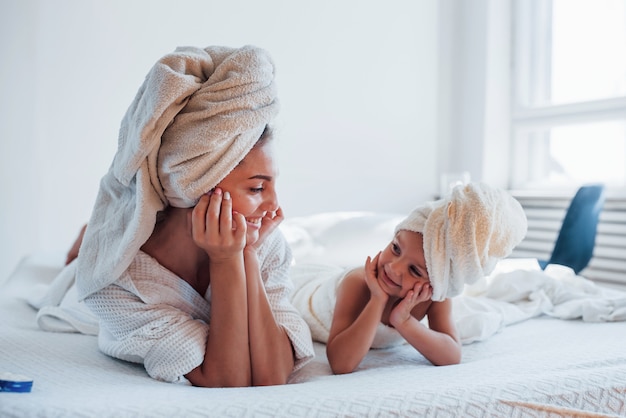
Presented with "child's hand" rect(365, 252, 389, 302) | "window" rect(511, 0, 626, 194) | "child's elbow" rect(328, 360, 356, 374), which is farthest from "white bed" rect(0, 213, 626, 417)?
"window" rect(511, 0, 626, 194)

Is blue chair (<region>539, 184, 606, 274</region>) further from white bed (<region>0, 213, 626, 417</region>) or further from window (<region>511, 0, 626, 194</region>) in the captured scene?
white bed (<region>0, 213, 626, 417</region>)

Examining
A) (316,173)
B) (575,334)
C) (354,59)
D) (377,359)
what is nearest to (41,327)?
(377,359)

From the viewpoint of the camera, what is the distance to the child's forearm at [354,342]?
119 centimetres

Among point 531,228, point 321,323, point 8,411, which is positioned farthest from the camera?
point 531,228

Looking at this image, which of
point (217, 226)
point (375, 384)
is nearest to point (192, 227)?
point (217, 226)

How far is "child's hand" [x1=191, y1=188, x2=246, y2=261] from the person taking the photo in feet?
3.24

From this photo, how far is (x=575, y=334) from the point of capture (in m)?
1.42

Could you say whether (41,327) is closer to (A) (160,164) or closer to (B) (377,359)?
(A) (160,164)

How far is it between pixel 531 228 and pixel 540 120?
0.59 meters

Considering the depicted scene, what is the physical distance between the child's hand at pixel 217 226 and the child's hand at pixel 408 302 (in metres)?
0.39

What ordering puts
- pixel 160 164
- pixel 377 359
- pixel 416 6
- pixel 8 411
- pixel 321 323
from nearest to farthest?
pixel 8 411 → pixel 160 164 → pixel 377 359 → pixel 321 323 → pixel 416 6

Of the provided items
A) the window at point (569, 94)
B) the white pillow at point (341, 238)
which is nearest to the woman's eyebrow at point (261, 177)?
the white pillow at point (341, 238)

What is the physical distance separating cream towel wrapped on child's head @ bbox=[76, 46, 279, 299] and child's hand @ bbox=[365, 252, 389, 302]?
0.42 meters

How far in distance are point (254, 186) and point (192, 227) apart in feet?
0.41
